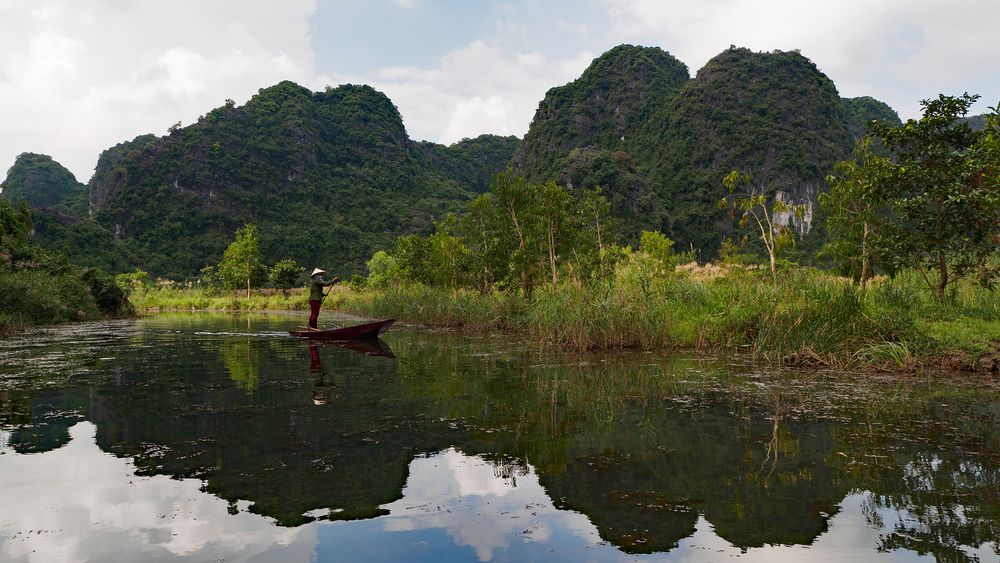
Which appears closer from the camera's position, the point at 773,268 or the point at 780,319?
the point at 780,319

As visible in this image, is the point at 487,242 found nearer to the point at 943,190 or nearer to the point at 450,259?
the point at 450,259

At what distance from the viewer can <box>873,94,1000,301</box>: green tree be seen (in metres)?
10.4

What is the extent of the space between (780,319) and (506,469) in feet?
25.2

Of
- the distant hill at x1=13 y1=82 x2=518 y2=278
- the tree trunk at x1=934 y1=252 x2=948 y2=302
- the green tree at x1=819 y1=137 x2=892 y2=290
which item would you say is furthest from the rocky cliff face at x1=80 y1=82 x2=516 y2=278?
the tree trunk at x1=934 y1=252 x2=948 y2=302

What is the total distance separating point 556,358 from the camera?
38.3 ft

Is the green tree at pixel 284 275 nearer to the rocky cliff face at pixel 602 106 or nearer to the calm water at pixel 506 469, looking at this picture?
the calm water at pixel 506 469

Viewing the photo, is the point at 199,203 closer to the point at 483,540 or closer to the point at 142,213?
the point at 142,213

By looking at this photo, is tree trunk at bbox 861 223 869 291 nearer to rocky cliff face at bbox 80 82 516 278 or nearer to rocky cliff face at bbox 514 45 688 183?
rocky cliff face at bbox 80 82 516 278

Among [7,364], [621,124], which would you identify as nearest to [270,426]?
[7,364]

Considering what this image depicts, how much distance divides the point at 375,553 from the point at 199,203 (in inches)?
3973

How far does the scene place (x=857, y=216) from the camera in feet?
43.7

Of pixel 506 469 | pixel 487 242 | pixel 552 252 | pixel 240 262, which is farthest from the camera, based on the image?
pixel 240 262

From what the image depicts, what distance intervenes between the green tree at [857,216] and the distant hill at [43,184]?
422ft

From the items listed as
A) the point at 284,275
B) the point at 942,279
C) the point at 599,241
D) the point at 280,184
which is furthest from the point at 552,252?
the point at 280,184
